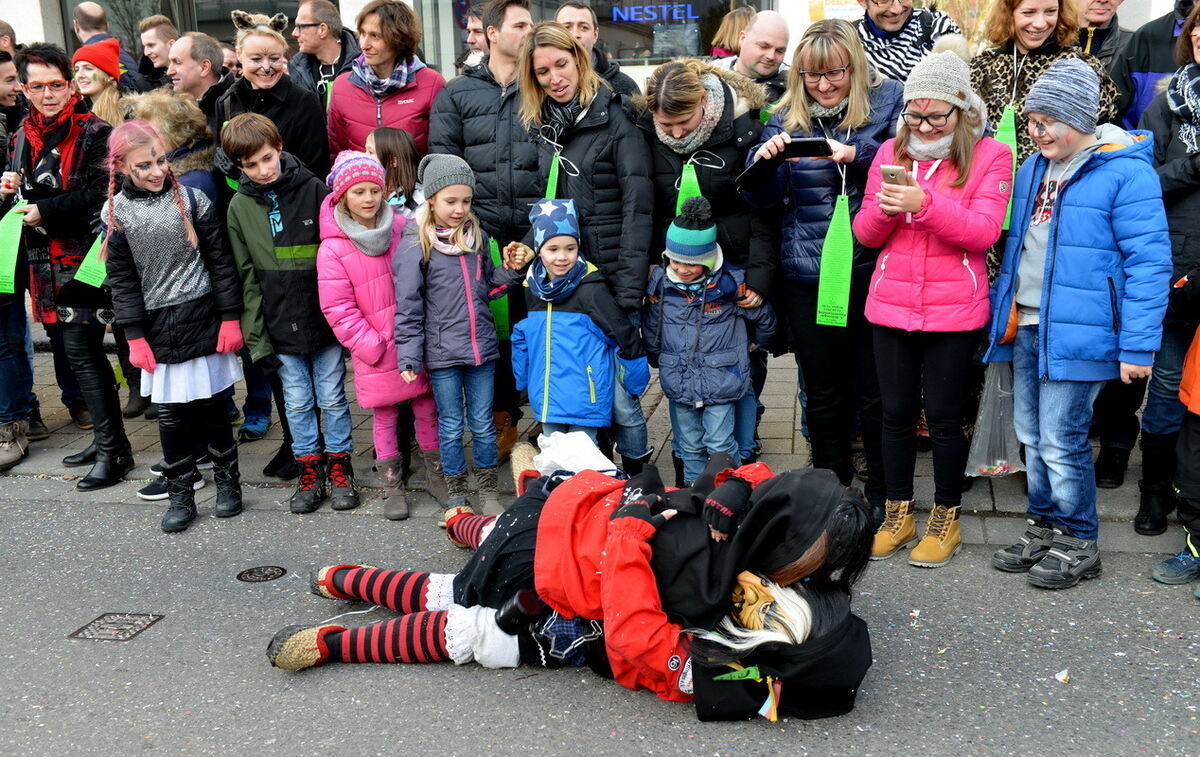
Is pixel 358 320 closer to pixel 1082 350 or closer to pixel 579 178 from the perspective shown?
Result: pixel 579 178

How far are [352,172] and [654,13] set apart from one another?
6.71 m

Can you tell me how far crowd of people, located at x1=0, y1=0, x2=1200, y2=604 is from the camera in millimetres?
4082

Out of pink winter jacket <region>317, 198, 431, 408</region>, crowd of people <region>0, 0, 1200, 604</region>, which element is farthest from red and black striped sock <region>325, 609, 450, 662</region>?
pink winter jacket <region>317, 198, 431, 408</region>

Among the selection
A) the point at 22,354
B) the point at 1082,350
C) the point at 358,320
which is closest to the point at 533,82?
the point at 358,320

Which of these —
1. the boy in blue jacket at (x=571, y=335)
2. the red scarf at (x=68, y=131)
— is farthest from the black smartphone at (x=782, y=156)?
the red scarf at (x=68, y=131)

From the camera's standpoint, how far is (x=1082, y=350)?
13.1 ft

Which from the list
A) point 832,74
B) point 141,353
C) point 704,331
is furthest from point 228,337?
point 832,74

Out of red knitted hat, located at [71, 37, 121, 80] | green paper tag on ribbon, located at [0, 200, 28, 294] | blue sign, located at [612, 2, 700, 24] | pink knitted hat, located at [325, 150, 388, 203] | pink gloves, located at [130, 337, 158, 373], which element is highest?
blue sign, located at [612, 2, 700, 24]

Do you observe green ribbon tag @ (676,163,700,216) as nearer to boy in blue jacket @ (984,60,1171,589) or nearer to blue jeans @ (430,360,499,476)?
blue jeans @ (430,360,499,476)

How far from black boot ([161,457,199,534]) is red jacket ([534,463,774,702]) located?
7.40 feet

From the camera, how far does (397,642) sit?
359 centimetres

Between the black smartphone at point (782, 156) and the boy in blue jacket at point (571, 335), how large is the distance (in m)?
0.76

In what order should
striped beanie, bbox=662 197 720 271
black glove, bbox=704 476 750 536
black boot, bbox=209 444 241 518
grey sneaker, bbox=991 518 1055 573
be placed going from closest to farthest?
black glove, bbox=704 476 750 536 < grey sneaker, bbox=991 518 1055 573 < striped beanie, bbox=662 197 720 271 < black boot, bbox=209 444 241 518

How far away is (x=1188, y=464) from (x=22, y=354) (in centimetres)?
595
